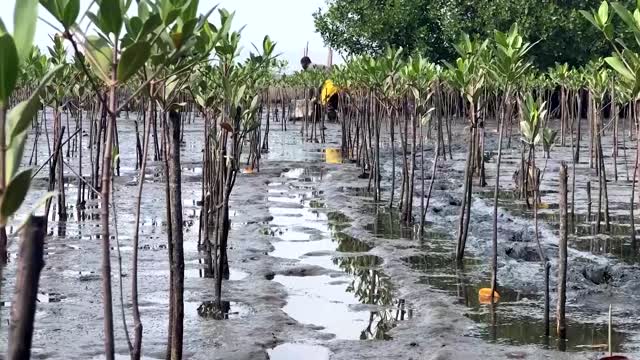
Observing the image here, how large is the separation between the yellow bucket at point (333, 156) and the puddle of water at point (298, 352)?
12.8 meters

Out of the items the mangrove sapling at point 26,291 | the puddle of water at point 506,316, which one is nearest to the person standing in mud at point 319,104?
the puddle of water at point 506,316

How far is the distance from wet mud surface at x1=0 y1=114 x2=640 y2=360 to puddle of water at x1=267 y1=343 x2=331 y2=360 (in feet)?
0.06

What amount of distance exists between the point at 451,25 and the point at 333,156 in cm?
973

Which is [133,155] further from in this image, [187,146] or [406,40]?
[406,40]

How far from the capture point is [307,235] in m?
10.5

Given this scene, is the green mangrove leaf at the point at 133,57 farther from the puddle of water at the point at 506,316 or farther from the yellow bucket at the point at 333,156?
the yellow bucket at the point at 333,156

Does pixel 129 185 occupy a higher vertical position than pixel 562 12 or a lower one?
lower

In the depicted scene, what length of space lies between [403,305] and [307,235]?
10.6 ft

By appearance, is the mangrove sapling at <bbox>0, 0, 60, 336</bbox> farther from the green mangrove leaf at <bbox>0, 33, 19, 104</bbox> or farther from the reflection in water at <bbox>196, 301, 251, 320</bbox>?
the reflection in water at <bbox>196, 301, 251, 320</bbox>

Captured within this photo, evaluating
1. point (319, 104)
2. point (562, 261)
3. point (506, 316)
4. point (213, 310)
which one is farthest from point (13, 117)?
point (319, 104)

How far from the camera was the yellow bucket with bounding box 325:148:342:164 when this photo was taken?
19281 mm

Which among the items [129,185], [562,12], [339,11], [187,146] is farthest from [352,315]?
[339,11]

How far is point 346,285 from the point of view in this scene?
8086mm

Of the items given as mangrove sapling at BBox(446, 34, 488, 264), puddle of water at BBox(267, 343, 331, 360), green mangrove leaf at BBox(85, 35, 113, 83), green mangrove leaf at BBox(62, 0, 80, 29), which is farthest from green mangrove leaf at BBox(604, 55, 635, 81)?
green mangrove leaf at BBox(62, 0, 80, 29)
